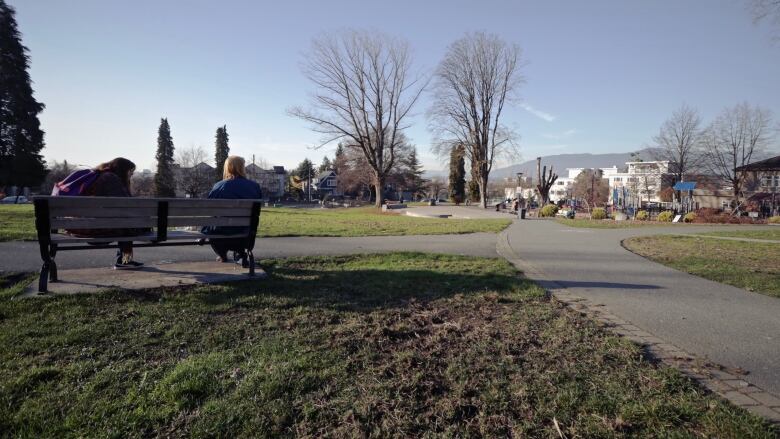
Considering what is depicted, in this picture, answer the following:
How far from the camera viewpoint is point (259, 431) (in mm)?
1905

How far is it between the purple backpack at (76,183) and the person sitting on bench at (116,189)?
0.04 m

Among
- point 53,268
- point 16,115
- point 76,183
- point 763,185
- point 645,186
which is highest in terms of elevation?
point 16,115

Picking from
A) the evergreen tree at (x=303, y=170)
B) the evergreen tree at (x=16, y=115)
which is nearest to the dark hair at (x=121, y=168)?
the evergreen tree at (x=16, y=115)

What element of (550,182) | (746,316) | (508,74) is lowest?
(746,316)

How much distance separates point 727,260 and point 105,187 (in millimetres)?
10225

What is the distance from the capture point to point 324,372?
8.10ft

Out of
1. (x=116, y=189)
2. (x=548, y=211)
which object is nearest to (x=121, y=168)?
(x=116, y=189)

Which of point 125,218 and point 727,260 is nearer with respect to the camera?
point 125,218

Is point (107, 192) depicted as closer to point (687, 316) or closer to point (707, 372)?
point (707, 372)

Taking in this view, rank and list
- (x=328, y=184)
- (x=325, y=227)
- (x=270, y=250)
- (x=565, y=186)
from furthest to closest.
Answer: (x=565, y=186), (x=328, y=184), (x=325, y=227), (x=270, y=250)

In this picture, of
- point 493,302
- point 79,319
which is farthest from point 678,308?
point 79,319

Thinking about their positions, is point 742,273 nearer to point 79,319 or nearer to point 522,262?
point 522,262

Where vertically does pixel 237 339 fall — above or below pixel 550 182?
below

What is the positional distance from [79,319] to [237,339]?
1.38m
